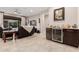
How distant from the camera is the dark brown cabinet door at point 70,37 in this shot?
340 centimetres

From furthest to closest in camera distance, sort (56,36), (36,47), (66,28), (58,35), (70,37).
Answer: (56,36)
(58,35)
(66,28)
(70,37)
(36,47)

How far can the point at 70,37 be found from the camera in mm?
3619

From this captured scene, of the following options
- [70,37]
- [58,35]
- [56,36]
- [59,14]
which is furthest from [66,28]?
[59,14]

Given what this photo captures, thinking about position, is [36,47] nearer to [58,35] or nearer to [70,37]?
[58,35]

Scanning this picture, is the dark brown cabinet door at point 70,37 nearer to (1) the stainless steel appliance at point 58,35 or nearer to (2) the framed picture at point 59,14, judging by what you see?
(1) the stainless steel appliance at point 58,35

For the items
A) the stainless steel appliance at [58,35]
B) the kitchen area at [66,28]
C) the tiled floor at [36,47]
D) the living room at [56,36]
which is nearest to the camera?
the tiled floor at [36,47]

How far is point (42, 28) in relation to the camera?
880cm

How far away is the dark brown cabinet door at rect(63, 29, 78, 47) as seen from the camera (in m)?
3.40

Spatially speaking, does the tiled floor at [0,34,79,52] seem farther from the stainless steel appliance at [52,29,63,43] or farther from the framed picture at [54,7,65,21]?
the framed picture at [54,7,65,21]

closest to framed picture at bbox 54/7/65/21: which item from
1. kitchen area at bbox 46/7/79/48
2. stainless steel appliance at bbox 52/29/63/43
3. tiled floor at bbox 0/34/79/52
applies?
kitchen area at bbox 46/7/79/48

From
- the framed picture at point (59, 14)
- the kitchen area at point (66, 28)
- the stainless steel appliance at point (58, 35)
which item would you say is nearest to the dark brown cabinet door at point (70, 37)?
the kitchen area at point (66, 28)

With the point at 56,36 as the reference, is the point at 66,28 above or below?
above

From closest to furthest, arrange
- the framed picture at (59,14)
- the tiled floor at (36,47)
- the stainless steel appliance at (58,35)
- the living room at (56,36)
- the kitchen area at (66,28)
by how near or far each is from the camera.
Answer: the tiled floor at (36,47) → the living room at (56,36) → the kitchen area at (66,28) → the stainless steel appliance at (58,35) → the framed picture at (59,14)
